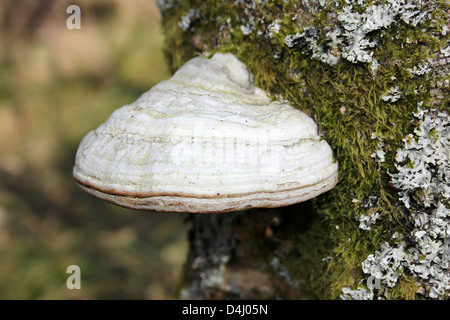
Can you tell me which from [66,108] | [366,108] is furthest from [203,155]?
[66,108]

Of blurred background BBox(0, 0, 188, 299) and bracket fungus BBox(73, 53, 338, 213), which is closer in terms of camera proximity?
bracket fungus BBox(73, 53, 338, 213)

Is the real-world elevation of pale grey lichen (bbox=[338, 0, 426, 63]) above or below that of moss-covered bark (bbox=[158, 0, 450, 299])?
above

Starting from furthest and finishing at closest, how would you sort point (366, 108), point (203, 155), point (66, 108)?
point (66, 108), point (366, 108), point (203, 155)

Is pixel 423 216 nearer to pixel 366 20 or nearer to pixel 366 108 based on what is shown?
pixel 366 108

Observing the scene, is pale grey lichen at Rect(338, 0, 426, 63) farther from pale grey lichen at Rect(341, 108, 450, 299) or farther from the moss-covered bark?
pale grey lichen at Rect(341, 108, 450, 299)

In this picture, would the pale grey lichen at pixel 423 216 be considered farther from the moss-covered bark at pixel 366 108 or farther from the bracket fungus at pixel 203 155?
the bracket fungus at pixel 203 155

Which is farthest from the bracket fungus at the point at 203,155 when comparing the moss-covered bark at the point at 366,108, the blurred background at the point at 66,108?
the blurred background at the point at 66,108

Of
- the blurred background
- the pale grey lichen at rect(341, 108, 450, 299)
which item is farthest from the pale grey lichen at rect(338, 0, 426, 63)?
the blurred background
